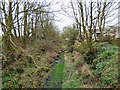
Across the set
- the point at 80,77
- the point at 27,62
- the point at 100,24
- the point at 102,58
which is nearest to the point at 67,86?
the point at 80,77

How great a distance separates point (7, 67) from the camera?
57.7ft

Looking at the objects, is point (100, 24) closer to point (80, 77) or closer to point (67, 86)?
point (80, 77)

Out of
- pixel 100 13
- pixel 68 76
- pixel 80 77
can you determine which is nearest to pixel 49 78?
pixel 68 76

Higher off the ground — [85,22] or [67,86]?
[85,22]

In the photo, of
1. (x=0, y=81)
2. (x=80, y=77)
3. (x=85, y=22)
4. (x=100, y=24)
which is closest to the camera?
(x=0, y=81)

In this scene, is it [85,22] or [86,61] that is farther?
[85,22]

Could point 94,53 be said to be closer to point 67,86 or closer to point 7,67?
point 67,86

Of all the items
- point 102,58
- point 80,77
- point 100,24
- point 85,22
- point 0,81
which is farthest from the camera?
point 100,24

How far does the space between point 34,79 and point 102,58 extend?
5014 millimetres

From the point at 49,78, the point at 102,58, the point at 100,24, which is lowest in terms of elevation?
the point at 49,78

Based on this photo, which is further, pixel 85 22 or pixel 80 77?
pixel 85 22

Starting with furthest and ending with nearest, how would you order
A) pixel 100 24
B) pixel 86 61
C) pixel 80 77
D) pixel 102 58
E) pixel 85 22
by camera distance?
pixel 100 24 → pixel 85 22 → pixel 86 61 → pixel 102 58 → pixel 80 77

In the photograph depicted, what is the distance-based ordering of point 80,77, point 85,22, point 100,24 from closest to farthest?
point 80,77 < point 85,22 < point 100,24

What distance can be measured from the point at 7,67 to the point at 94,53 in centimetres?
707
